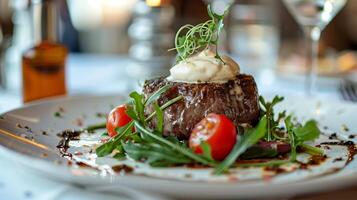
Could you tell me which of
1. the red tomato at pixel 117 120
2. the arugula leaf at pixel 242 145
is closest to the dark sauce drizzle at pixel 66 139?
the red tomato at pixel 117 120

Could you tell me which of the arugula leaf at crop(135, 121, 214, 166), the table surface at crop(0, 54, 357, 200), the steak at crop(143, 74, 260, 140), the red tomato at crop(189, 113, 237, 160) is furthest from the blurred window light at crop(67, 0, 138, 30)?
the red tomato at crop(189, 113, 237, 160)

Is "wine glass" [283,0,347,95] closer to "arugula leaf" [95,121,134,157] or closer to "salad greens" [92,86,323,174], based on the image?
"salad greens" [92,86,323,174]

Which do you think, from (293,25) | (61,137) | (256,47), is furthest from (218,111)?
(293,25)

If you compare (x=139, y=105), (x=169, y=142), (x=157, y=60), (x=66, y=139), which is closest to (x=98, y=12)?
(x=157, y=60)

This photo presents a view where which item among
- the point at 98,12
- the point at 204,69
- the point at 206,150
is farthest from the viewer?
the point at 98,12

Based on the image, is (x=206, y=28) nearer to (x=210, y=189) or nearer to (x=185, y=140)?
(x=185, y=140)

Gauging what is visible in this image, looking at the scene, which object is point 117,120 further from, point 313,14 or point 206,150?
point 313,14

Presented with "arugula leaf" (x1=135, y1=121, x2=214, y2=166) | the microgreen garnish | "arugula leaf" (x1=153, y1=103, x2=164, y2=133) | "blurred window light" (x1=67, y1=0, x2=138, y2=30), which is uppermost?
"blurred window light" (x1=67, y1=0, x2=138, y2=30)

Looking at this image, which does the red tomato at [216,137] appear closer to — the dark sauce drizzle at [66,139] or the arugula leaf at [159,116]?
the arugula leaf at [159,116]
